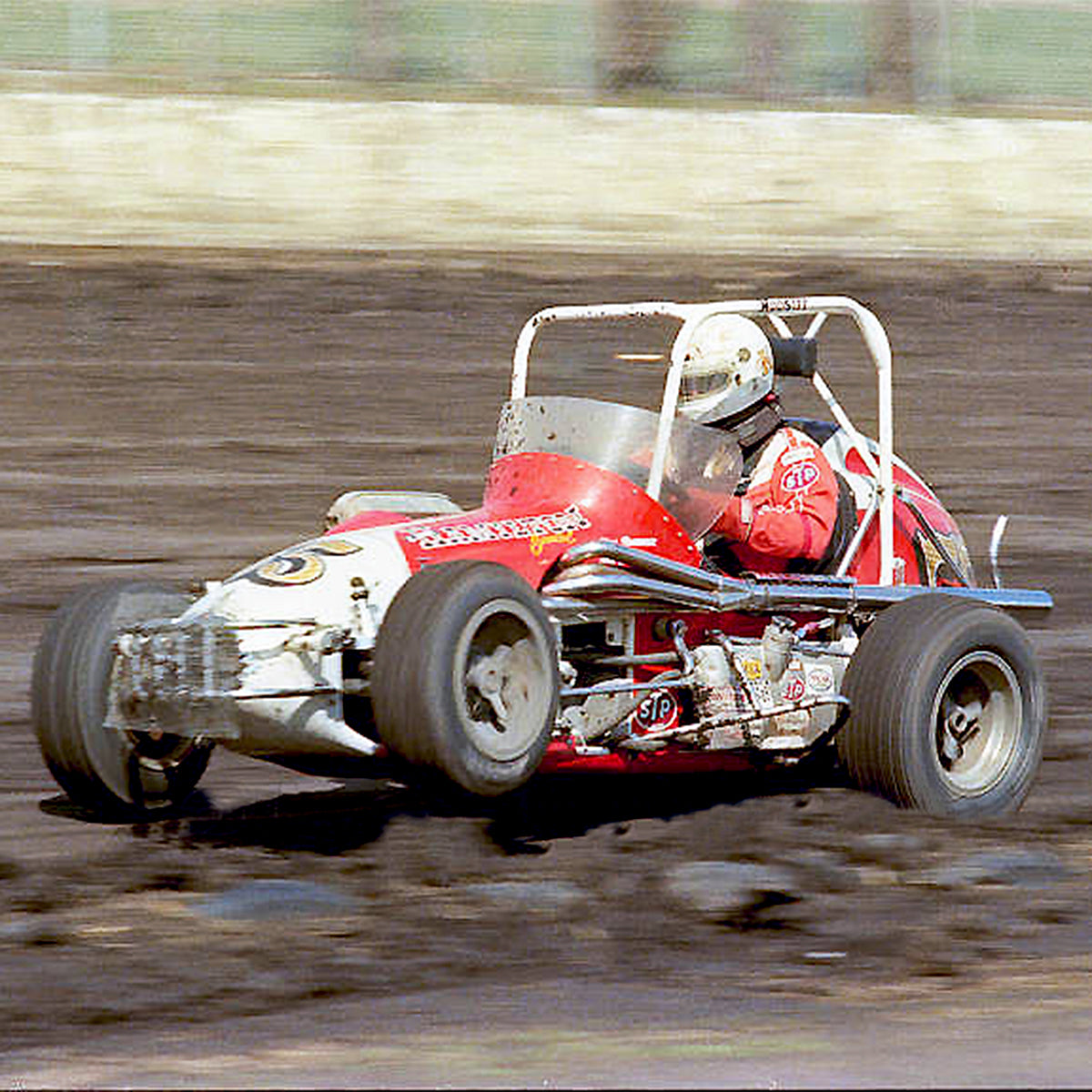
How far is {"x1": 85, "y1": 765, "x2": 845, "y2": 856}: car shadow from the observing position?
736 centimetres

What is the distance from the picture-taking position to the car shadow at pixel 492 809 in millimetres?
7359

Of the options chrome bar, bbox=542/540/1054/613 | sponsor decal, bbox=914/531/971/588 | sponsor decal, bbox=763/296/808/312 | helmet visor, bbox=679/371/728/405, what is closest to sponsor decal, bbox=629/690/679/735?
chrome bar, bbox=542/540/1054/613

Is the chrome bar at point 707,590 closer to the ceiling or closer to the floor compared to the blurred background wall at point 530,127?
closer to the floor

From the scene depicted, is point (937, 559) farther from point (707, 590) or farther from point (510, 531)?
point (510, 531)

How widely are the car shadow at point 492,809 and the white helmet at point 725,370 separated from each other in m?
1.19

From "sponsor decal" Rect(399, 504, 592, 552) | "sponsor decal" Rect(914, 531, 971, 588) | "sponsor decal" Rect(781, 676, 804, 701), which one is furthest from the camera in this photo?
"sponsor decal" Rect(914, 531, 971, 588)

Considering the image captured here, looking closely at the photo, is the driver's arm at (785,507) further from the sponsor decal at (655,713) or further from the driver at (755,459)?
the sponsor decal at (655,713)

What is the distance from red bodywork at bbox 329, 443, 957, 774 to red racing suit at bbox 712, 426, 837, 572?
0.22 metres

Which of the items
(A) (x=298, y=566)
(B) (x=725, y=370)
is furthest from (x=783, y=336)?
(A) (x=298, y=566)

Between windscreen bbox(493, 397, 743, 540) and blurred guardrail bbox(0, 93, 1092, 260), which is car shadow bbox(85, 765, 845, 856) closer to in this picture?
windscreen bbox(493, 397, 743, 540)

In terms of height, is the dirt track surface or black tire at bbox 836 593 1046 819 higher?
black tire at bbox 836 593 1046 819

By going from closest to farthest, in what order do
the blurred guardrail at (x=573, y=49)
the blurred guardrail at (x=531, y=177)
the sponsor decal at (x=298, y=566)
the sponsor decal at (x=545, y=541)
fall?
the sponsor decal at (x=298, y=566), the sponsor decal at (x=545, y=541), the blurred guardrail at (x=531, y=177), the blurred guardrail at (x=573, y=49)

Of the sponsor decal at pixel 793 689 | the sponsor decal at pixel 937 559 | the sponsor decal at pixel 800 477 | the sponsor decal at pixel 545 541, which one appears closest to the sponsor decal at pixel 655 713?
the sponsor decal at pixel 793 689

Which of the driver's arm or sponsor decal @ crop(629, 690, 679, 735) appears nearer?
sponsor decal @ crop(629, 690, 679, 735)
